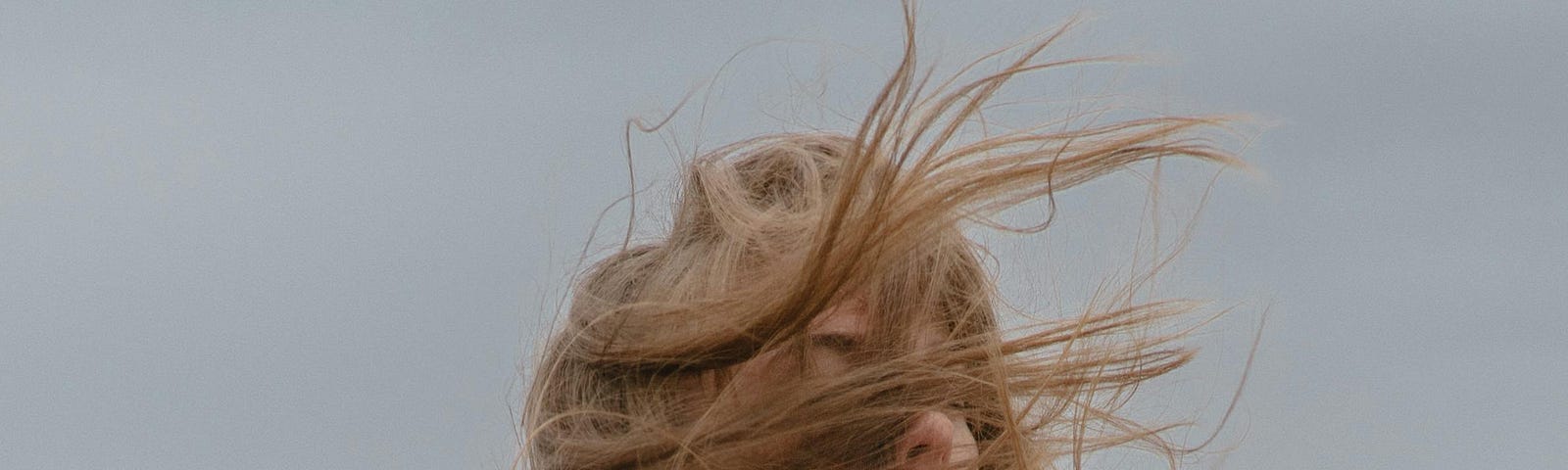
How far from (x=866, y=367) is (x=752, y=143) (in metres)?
0.56

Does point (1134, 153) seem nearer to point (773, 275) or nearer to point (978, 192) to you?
point (978, 192)

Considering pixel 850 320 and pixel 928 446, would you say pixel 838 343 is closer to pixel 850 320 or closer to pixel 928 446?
pixel 850 320

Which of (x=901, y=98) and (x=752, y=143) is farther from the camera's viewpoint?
(x=752, y=143)

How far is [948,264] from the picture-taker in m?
2.43

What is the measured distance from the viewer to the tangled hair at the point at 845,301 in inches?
88.3

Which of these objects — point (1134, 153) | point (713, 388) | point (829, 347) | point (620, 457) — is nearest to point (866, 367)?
point (829, 347)

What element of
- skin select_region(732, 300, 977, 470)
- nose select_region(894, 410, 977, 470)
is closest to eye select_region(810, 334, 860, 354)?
skin select_region(732, 300, 977, 470)

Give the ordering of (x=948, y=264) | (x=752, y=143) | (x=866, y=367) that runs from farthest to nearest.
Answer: (x=752, y=143) < (x=948, y=264) < (x=866, y=367)

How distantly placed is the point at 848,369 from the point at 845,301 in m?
0.10

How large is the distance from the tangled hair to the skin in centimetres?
2

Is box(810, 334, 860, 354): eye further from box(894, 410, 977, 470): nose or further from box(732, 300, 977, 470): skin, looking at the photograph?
box(894, 410, 977, 470): nose

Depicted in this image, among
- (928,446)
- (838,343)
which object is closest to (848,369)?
(838,343)

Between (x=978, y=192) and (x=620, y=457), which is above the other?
(x=978, y=192)

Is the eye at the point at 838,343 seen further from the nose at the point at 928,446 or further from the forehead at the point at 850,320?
the nose at the point at 928,446
